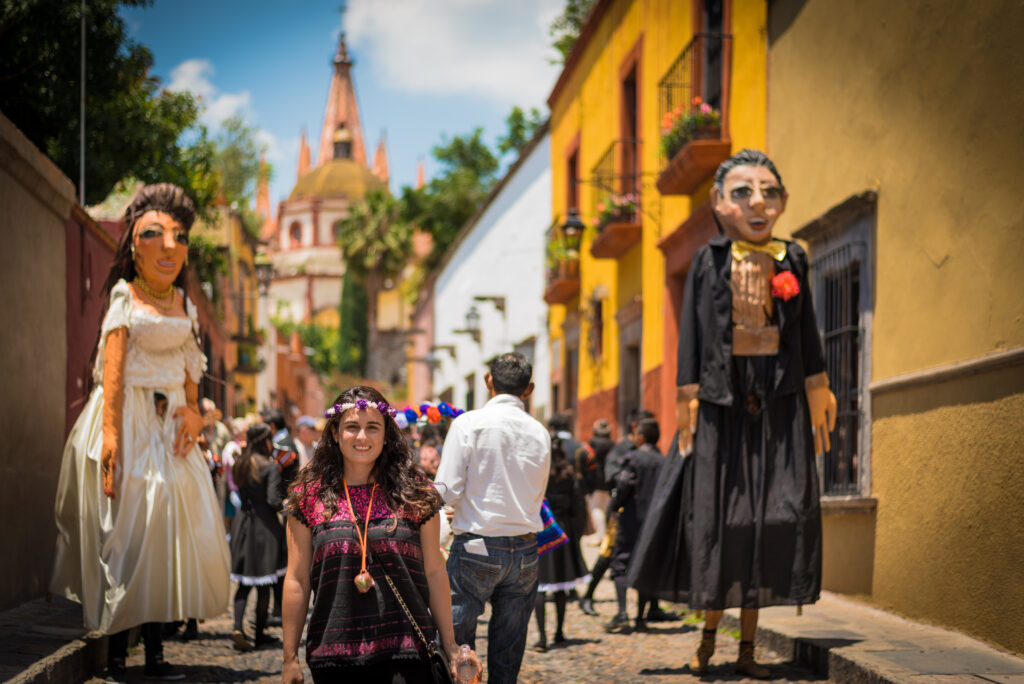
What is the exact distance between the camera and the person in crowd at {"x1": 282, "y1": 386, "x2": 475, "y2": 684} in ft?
12.4

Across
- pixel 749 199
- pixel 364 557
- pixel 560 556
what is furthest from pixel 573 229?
pixel 364 557

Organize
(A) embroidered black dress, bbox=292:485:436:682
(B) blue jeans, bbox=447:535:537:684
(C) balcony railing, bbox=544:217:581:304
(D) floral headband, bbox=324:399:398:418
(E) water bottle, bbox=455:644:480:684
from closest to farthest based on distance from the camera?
(A) embroidered black dress, bbox=292:485:436:682 < (E) water bottle, bbox=455:644:480:684 < (D) floral headband, bbox=324:399:398:418 < (B) blue jeans, bbox=447:535:537:684 < (C) balcony railing, bbox=544:217:581:304

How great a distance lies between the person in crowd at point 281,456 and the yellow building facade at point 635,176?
4.99m

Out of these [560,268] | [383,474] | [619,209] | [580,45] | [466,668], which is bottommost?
[466,668]

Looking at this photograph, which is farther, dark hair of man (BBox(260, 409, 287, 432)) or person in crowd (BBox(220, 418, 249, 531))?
person in crowd (BBox(220, 418, 249, 531))

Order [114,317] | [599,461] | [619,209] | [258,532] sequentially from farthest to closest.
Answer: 1. [619,209]
2. [599,461]
3. [258,532]
4. [114,317]

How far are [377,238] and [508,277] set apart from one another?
1051 inches

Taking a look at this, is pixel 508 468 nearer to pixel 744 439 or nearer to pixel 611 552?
pixel 744 439

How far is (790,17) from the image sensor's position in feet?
33.4

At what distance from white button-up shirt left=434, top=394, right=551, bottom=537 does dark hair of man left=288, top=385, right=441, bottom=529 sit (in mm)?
815

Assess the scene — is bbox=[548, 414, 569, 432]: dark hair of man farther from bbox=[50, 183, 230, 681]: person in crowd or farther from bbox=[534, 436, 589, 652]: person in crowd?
bbox=[50, 183, 230, 681]: person in crowd

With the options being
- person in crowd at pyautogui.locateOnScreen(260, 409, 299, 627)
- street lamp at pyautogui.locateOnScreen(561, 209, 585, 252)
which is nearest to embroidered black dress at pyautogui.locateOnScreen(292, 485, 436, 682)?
Answer: person in crowd at pyautogui.locateOnScreen(260, 409, 299, 627)

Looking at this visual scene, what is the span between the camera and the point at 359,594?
3.82m

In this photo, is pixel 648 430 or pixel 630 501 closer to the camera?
pixel 630 501
